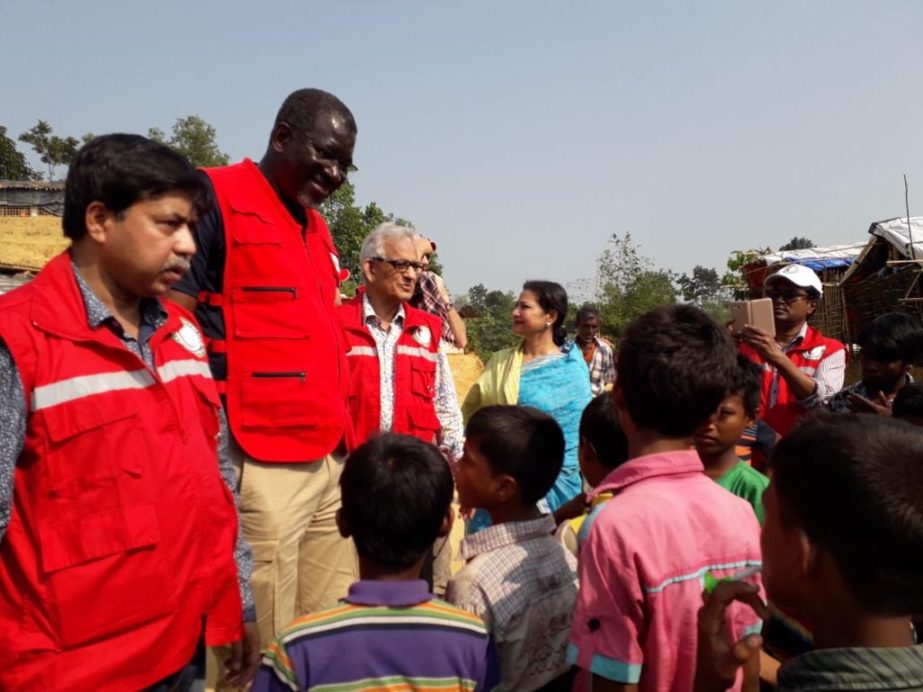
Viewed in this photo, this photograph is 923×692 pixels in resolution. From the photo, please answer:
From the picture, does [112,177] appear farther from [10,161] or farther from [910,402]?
[10,161]

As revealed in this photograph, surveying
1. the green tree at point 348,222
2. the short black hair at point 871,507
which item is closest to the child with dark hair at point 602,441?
the short black hair at point 871,507

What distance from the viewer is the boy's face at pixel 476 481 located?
238cm

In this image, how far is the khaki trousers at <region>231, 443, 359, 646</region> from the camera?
8.69 ft

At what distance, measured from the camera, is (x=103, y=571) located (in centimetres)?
159

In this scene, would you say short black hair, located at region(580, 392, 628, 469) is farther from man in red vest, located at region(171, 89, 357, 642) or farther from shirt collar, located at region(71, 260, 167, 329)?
shirt collar, located at region(71, 260, 167, 329)

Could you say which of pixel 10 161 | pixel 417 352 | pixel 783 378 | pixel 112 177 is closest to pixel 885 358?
pixel 783 378

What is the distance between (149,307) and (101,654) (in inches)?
31.6

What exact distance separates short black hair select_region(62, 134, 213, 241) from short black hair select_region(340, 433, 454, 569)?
80cm

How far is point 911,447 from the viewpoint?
1.21 metres

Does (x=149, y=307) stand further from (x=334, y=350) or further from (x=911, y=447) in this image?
(x=911, y=447)

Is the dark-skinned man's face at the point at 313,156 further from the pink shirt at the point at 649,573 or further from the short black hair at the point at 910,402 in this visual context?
the short black hair at the point at 910,402

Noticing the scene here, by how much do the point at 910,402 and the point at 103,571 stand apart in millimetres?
2958

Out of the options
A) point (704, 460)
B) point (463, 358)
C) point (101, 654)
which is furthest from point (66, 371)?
point (463, 358)

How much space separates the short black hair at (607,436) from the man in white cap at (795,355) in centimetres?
151
